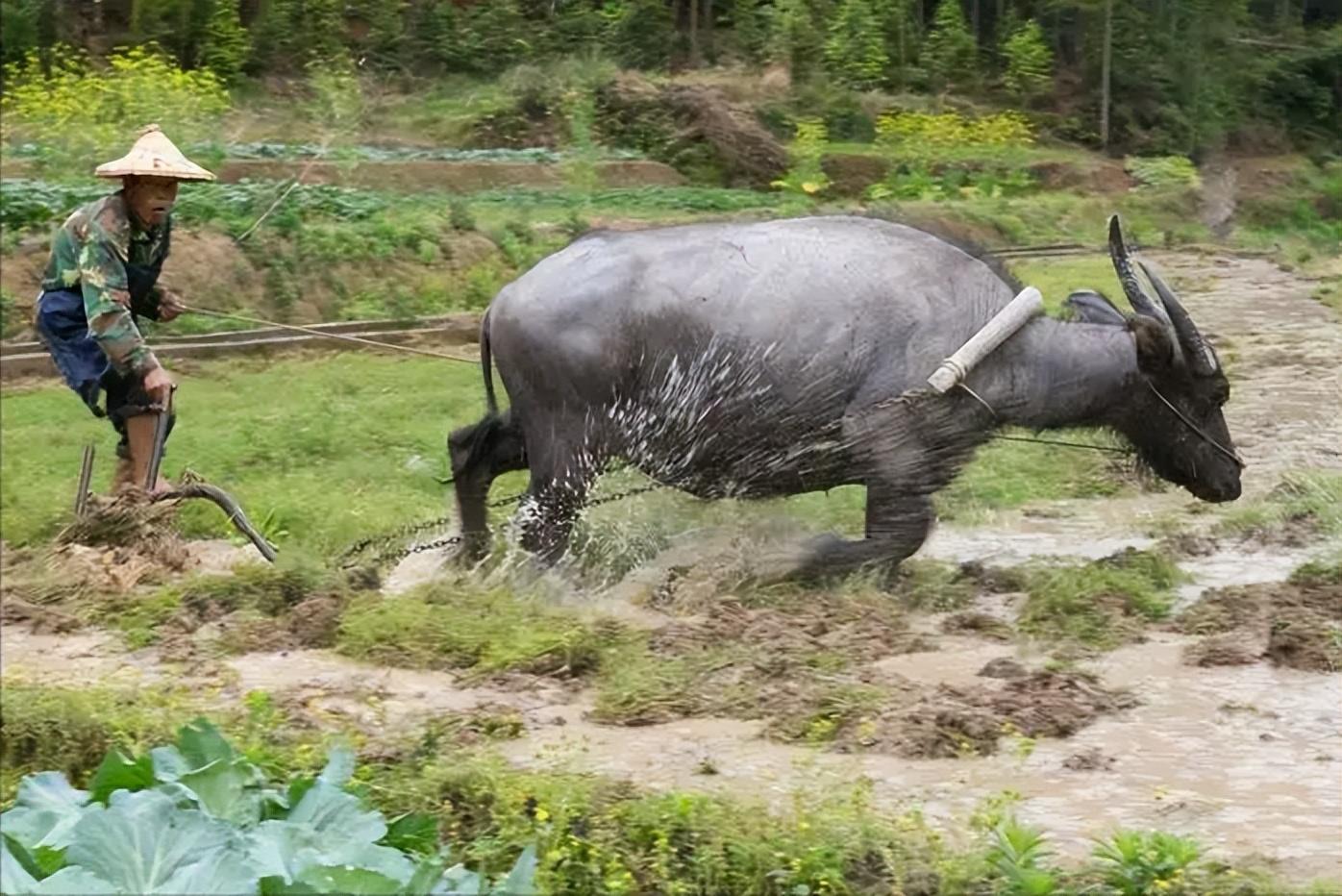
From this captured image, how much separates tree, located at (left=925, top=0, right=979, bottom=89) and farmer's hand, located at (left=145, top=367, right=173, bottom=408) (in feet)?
18.1

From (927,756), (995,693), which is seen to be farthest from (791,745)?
(995,693)

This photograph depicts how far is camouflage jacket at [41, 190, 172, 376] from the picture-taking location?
6195 mm

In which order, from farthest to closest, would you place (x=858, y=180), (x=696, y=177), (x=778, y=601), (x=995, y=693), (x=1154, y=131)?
(x=696, y=177)
(x=858, y=180)
(x=1154, y=131)
(x=778, y=601)
(x=995, y=693)

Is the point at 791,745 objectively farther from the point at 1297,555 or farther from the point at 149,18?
the point at 149,18

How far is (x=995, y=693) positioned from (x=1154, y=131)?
484 centimetres

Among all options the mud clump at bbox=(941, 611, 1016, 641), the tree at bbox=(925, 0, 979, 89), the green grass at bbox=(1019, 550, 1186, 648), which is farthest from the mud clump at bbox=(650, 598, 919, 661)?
the tree at bbox=(925, 0, 979, 89)

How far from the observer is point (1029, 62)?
31.5 feet

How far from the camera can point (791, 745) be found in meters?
4.77

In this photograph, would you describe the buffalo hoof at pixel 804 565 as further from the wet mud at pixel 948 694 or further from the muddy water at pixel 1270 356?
the muddy water at pixel 1270 356

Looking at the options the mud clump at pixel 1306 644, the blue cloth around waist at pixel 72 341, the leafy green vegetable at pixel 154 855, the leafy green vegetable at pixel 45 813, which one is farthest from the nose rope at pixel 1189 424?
the leafy green vegetable at pixel 154 855

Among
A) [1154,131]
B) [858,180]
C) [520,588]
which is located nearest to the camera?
[520,588]

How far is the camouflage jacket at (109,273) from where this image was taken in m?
6.20

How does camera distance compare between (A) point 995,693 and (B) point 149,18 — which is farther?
(B) point 149,18

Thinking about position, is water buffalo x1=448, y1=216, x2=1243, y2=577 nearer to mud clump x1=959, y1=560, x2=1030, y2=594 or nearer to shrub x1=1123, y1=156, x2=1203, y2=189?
mud clump x1=959, y1=560, x2=1030, y2=594
